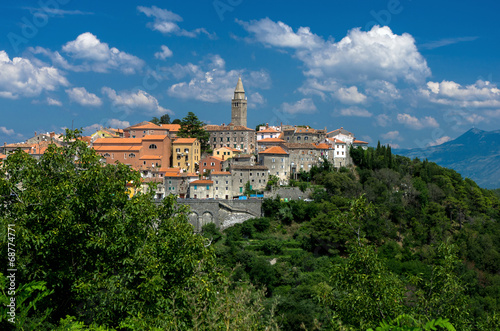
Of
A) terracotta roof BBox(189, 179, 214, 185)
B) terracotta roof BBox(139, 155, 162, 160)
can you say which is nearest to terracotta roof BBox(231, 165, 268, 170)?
terracotta roof BBox(189, 179, 214, 185)

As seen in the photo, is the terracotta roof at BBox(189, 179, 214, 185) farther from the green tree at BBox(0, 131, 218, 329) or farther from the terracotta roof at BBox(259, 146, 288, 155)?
the green tree at BBox(0, 131, 218, 329)

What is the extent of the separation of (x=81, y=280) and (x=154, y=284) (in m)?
1.99

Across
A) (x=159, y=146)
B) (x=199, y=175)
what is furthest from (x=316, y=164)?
(x=159, y=146)

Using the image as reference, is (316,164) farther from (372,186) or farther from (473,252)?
(473,252)

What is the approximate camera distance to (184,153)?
54500 millimetres

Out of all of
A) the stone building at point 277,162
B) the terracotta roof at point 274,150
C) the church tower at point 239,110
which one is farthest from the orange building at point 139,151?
the church tower at point 239,110

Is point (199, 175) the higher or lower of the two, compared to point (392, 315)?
higher

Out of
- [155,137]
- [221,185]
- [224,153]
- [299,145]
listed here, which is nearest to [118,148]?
[155,137]

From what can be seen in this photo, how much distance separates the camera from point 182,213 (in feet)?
39.3

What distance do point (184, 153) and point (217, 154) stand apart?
4542 mm

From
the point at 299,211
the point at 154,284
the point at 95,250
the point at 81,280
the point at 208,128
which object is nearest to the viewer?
the point at 154,284

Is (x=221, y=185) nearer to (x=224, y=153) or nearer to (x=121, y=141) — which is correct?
(x=224, y=153)

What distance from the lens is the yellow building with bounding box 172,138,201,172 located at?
54.2m

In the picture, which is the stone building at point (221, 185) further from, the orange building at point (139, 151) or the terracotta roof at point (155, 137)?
the terracotta roof at point (155, 137)
